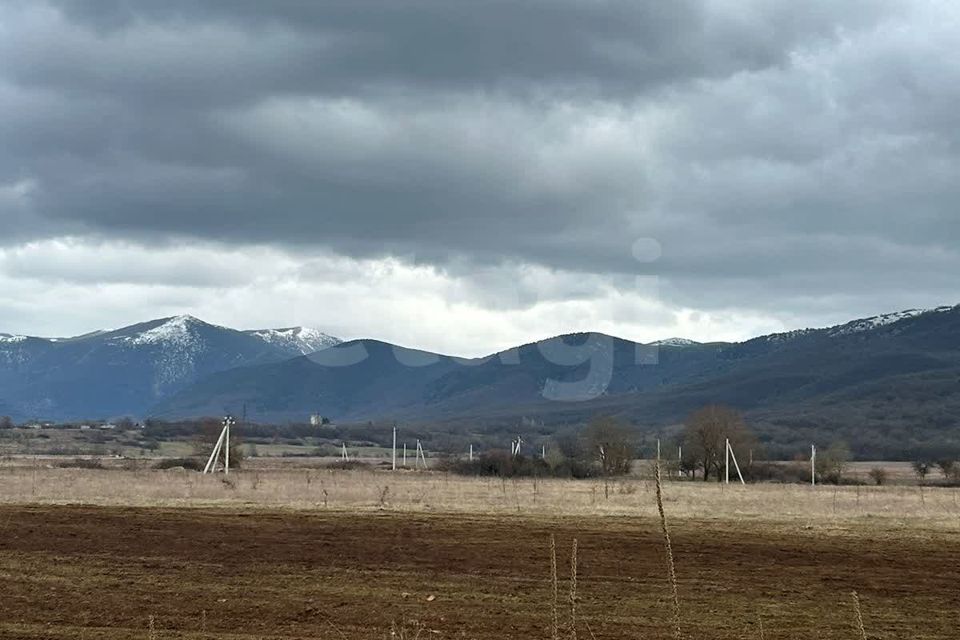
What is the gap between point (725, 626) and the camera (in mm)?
16281

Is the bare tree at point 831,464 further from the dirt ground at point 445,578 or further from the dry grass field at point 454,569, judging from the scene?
the dirt ground at point 445,578

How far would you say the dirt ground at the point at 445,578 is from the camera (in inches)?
642

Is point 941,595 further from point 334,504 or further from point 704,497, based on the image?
point 704,497

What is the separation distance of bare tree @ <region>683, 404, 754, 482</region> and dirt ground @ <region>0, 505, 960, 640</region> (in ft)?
159

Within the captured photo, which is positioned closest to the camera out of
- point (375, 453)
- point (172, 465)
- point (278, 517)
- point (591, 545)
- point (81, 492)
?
point (591, 545)

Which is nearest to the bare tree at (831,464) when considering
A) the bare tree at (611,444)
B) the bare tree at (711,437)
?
the bare tree at (711,437)

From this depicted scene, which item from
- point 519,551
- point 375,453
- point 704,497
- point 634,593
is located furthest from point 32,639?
point 375,453

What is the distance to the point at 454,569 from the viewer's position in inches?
870

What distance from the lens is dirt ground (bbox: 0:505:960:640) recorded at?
16.3 m

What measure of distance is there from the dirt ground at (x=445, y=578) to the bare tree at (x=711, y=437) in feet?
159

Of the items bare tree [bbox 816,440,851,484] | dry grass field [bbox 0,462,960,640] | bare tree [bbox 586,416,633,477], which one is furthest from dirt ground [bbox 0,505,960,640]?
bare tree [bbox 586,416,633,477]

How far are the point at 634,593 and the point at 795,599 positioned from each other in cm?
290

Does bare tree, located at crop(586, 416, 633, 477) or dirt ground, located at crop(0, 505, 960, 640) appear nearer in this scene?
dirt ground, located at crop(0, 505, 960, 640)

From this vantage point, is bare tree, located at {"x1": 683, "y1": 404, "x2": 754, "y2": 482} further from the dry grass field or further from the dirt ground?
the dirt ground
